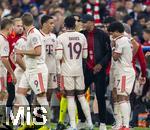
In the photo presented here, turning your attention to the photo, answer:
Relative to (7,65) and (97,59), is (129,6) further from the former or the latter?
(7,65)

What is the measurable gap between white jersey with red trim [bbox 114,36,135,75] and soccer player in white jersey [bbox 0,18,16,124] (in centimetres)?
227

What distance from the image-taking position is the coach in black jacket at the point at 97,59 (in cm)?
2136

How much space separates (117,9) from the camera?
1179 inches

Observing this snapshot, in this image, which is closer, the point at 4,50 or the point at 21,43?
the point at 4,50

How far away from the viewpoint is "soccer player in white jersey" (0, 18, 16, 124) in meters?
21.0

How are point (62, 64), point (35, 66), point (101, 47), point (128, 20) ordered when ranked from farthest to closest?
point (128, 20) → point (101, 47) → point (62, 64) → point (35, 66)

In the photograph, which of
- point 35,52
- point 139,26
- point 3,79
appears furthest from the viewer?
point 139,26

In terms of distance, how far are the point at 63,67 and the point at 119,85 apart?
1.25 metres

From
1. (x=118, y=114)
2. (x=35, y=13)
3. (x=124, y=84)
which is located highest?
(x=35, y=13)

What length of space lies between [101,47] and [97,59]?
28cm

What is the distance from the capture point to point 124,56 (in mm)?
20594

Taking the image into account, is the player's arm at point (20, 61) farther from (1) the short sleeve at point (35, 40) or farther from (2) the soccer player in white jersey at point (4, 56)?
(1) the short sleeve at point (35, 40)

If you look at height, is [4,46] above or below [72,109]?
above

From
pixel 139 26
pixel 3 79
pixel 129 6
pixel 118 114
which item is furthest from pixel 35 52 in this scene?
pixel 129 6
